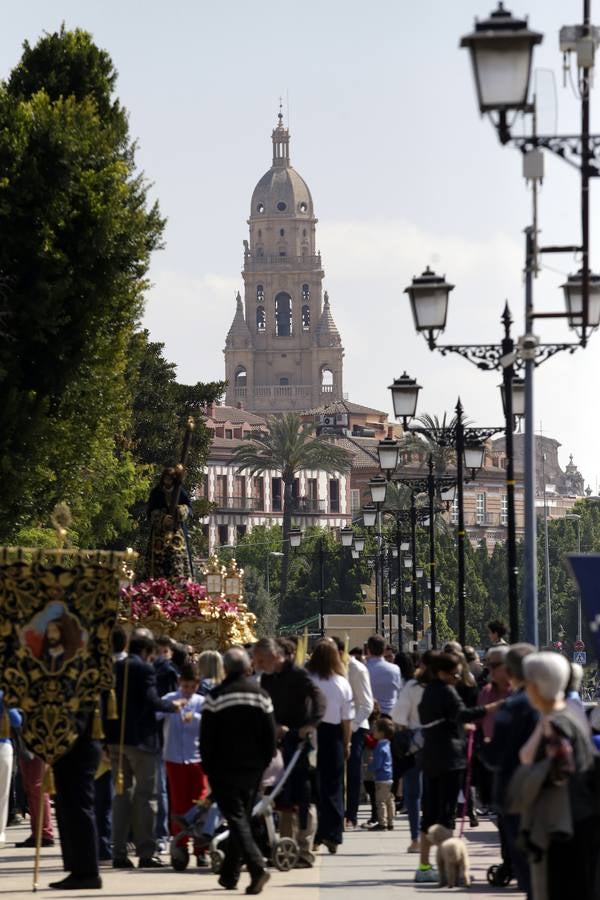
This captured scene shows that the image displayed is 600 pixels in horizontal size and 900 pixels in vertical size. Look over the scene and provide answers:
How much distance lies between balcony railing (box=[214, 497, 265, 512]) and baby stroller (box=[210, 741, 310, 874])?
503ft

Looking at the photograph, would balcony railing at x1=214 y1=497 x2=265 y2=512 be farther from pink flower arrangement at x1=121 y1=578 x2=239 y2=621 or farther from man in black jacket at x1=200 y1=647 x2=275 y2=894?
man in black jacket at x1=200 y1=647 x2=275 y2=894

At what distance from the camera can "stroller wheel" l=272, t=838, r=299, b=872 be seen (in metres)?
16.8

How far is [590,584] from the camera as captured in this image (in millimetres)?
11133

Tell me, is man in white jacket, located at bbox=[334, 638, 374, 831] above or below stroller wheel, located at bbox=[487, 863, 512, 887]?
above

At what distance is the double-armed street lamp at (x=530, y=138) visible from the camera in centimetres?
1441

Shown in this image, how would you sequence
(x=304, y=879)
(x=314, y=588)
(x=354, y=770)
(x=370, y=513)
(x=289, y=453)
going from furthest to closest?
1. (x=314, y=588)
2. (x=289, y=453)
3. (x=370, y=513)
4. (x=354, y=770)
5. (x=304, y=879)

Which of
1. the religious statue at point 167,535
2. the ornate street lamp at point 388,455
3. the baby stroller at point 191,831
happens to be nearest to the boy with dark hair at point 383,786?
the baby stroller at point 191,831

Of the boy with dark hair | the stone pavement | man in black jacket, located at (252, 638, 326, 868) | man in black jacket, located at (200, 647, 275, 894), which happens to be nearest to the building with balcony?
the boy with dark hair

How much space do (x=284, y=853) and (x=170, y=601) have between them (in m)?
11.3

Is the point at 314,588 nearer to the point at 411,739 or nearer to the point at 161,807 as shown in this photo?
the point at 161,807

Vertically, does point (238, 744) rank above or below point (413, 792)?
above

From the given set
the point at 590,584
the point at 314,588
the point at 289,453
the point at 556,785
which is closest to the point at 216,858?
the point at 590,584

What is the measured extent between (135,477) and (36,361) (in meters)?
14.1

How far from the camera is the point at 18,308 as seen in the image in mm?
33500
